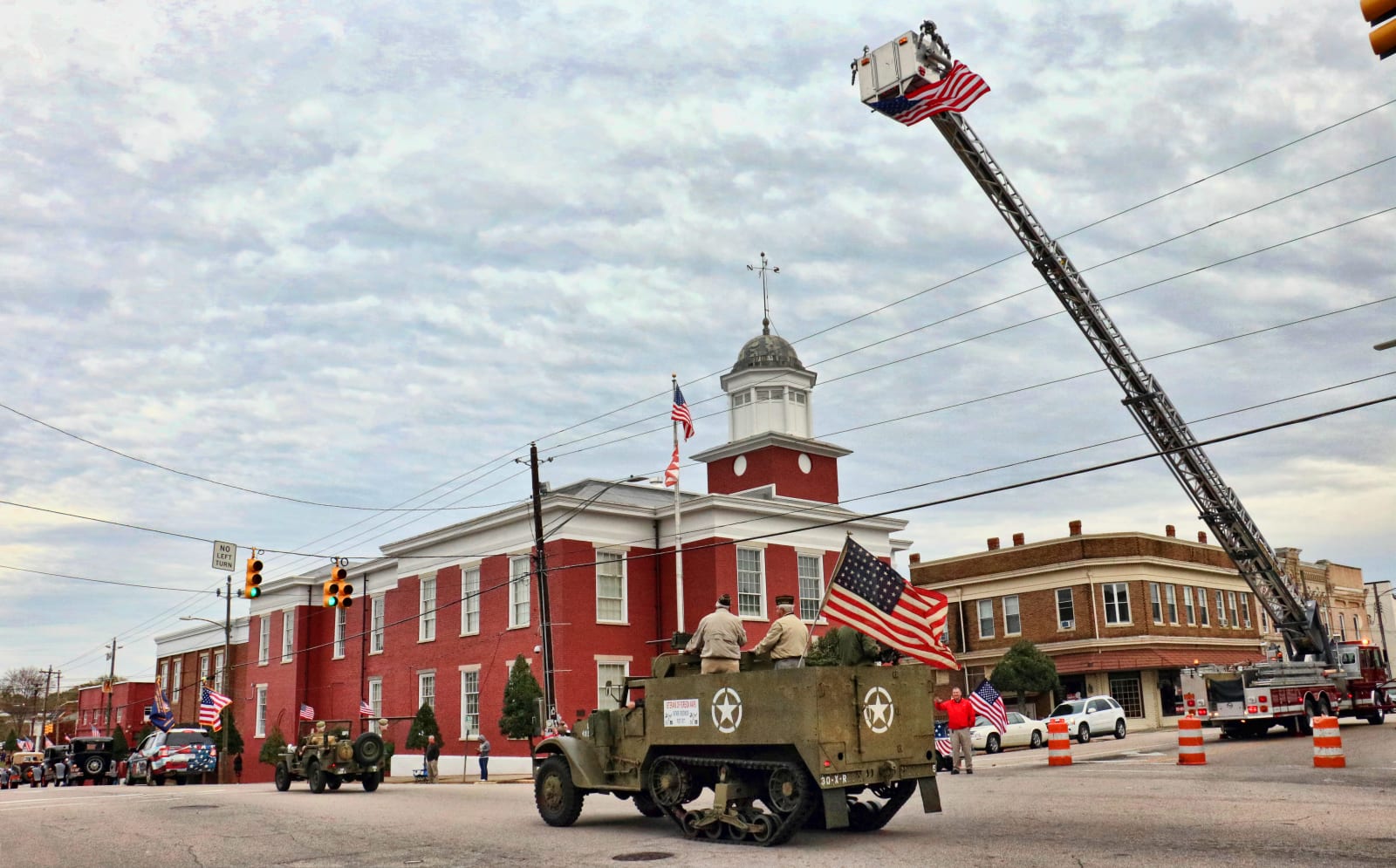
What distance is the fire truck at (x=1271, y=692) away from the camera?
30203 mm

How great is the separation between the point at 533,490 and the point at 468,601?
1095 cm

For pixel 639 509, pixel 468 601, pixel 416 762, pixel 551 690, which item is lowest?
pixel 416 762

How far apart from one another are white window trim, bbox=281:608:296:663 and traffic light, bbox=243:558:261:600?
2832 centimetres

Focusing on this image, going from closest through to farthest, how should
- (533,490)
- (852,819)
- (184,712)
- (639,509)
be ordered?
(852,819) < (533,490) < (639,509) < (184,712)

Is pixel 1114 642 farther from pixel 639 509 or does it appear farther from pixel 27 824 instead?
pixel 27 824

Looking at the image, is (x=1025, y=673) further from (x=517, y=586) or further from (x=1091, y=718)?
(x=517, y=586)

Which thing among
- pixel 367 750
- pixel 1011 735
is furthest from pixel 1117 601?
pixel 367 750

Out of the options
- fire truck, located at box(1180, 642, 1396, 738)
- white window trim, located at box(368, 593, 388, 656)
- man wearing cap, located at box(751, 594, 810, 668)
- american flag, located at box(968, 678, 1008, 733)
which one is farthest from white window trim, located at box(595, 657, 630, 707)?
man wearing cap, located at box(751, 594, 810, 668)

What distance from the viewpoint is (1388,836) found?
1080cm

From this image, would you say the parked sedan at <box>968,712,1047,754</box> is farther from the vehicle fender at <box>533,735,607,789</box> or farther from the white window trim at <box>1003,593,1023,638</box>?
the vehicle fender at <box>533,735,607,789</box>

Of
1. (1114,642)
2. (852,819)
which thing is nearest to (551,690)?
(852,819)

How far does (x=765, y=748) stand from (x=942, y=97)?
12.9m

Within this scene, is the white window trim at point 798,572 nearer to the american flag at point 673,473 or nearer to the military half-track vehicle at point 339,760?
the american flag at point 673,473

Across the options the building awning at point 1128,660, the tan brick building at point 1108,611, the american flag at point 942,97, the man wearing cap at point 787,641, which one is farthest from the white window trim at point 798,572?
the man wearing cap at point 787,641
